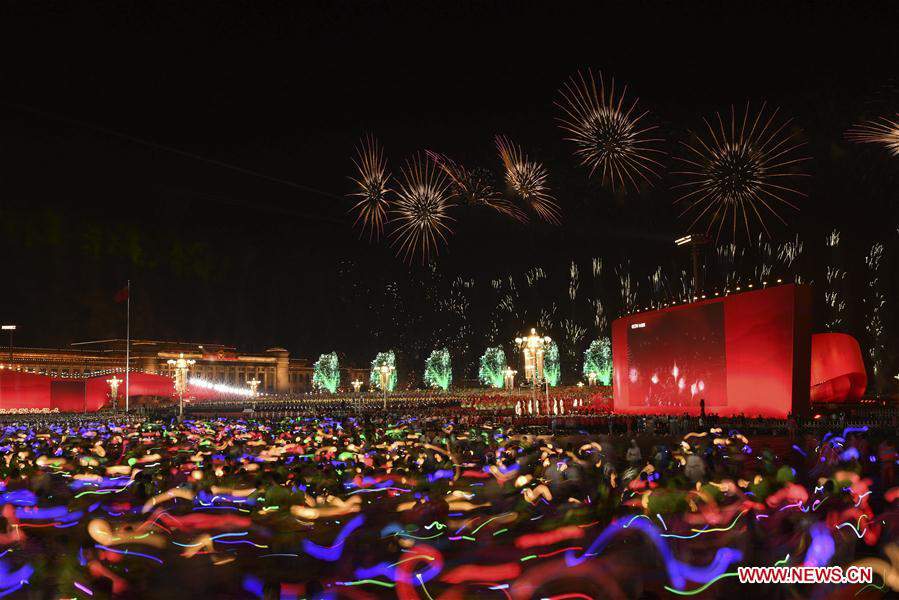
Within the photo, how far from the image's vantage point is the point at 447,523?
12.9 meters

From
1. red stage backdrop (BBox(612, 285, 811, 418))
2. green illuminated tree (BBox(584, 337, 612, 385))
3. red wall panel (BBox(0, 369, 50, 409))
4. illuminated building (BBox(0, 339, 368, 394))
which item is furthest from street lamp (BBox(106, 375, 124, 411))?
green illuminated tree (BBox(584, 337, 612, 385))

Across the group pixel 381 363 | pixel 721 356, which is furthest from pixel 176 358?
pixel 721 356

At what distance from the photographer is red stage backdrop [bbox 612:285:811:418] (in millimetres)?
31922

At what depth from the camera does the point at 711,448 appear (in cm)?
1747

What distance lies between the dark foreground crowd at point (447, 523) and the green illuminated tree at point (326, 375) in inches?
5548

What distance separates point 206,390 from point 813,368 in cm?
9416

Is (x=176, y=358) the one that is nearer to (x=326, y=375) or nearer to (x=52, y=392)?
(x=326, y=375)

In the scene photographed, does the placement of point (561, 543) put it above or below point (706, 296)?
below

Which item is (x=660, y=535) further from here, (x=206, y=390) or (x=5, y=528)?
(x=206, y=390)

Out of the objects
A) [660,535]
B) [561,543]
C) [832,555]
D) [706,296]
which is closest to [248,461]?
[561,543]

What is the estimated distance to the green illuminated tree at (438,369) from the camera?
537 ft

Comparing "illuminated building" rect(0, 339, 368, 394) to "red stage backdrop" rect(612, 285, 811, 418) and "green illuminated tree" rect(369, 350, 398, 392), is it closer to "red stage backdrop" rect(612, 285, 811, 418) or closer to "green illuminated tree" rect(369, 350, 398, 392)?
"green illuminated tree" rect(369, 350, 398, 392)

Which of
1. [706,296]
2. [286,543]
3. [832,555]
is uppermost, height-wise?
[706,296]

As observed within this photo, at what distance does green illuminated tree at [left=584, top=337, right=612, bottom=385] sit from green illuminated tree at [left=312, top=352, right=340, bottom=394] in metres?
54.7
